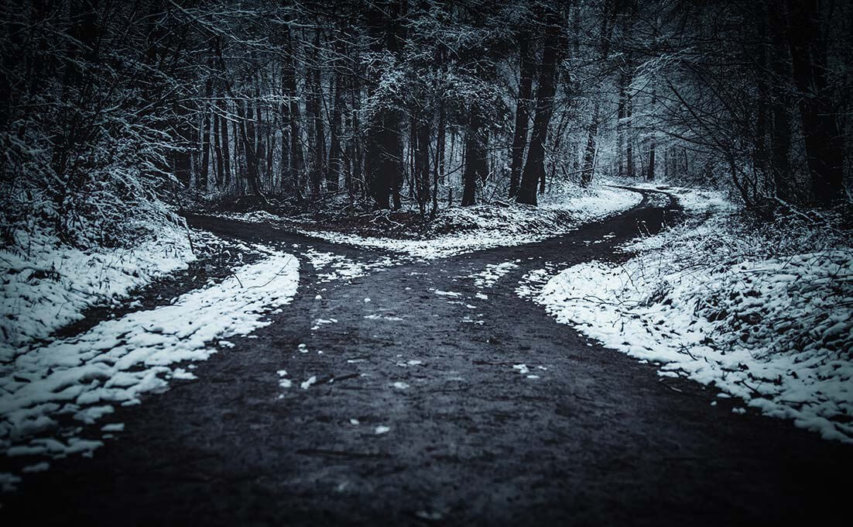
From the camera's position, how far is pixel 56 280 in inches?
213

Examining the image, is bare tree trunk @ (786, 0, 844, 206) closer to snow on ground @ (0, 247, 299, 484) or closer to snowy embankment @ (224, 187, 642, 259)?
snowy embankment @ (224, 187, 642, 259)

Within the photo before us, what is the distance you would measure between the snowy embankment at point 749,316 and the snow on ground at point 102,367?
488 cm

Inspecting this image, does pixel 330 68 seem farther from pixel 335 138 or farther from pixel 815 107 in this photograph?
pixel 815 107

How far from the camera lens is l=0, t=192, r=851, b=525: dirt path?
208cm

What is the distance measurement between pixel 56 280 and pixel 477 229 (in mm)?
11147

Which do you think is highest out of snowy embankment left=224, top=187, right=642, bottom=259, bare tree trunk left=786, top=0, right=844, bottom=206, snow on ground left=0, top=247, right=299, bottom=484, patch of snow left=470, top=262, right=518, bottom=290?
bare tree trunk left=786, top=0, right=844, bottom=206

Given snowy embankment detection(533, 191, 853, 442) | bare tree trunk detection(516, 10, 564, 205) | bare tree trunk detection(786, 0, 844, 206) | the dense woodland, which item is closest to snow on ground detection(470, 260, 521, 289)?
snowy embankment detection(533, 191, 853, 442)

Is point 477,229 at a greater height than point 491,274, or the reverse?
point 477,229

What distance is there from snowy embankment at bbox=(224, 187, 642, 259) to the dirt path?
6.67m

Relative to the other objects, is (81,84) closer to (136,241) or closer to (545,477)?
(136,241)

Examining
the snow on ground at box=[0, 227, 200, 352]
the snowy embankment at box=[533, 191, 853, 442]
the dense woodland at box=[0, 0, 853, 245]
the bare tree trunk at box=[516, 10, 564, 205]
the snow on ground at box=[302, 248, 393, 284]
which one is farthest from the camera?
the bare tree trunk at box=[516, 10, 564, 205]

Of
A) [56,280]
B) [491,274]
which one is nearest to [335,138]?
[491,274]

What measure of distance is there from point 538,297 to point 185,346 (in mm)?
5538

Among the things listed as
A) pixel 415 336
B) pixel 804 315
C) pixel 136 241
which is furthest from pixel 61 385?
pixel 804 315
